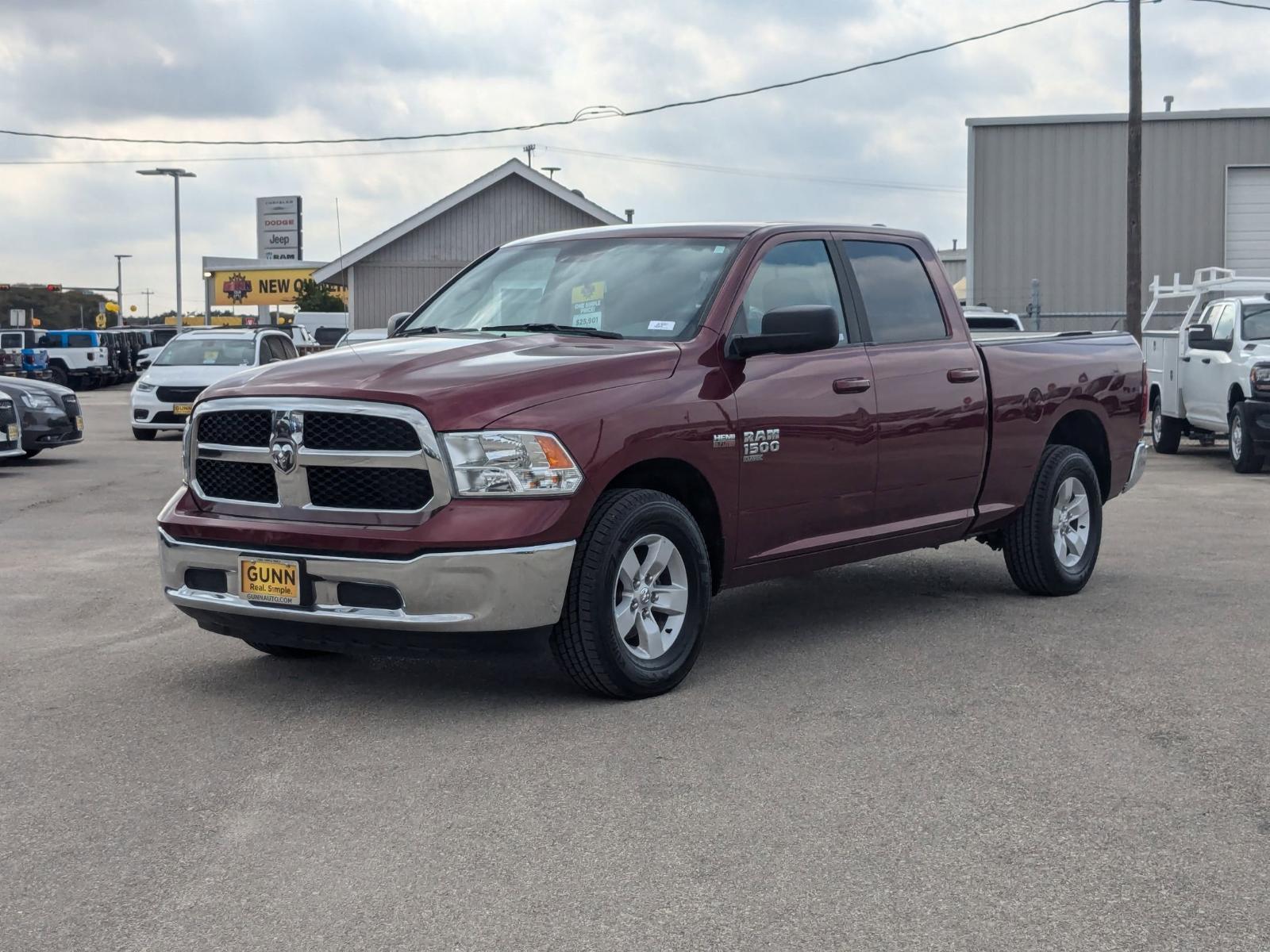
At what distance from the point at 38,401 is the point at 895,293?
40.4 feet

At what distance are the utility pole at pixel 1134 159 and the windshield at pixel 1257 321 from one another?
716cm

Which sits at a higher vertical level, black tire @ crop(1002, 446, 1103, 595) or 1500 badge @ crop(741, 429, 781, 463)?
1500 badge @ crop(741, 429, 781, 463)

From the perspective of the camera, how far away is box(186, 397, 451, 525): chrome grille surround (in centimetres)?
542

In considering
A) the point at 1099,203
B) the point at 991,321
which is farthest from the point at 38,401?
the point at 1099,203

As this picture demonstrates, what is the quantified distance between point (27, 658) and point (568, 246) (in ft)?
9.85

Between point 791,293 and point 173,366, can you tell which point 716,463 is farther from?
point 173,366

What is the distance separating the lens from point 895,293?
7562 mm

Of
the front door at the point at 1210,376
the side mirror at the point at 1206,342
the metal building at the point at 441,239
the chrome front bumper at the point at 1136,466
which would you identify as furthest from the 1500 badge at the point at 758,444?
the metal building at the point at 441,239

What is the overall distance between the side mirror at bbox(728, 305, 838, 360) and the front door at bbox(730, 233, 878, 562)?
120 millimetres

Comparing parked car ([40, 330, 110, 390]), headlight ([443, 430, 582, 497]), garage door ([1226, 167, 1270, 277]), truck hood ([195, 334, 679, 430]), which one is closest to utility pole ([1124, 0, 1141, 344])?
garage door ([1226, 167, 1270, 277])

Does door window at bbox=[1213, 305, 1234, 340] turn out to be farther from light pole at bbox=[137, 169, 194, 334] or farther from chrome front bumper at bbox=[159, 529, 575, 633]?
light pole at bbox=[137, 169, 194, 334]

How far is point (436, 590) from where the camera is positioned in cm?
539

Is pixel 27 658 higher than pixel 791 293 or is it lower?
Answer: lower

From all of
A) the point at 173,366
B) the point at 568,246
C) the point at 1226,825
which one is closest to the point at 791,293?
the point at 568,246
